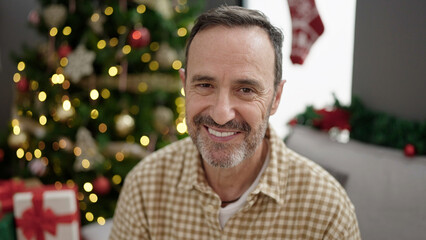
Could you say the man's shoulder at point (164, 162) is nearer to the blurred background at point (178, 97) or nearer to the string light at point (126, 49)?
the blurred background at point (178, 97)

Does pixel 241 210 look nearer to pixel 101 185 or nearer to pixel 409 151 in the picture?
pixel 409 151

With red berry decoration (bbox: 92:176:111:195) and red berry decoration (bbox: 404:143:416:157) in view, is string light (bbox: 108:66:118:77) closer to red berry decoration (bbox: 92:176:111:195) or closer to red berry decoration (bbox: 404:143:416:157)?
red berry decoration (bbox: 92:176:111:195)

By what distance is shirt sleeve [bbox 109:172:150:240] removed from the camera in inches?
48.3

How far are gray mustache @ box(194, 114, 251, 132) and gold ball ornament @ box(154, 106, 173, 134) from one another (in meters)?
1.16

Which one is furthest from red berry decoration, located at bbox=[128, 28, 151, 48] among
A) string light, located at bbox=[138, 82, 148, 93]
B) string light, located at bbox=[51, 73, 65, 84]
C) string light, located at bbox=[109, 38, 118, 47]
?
string light, located at bbox=[51, 73, 65, 84]

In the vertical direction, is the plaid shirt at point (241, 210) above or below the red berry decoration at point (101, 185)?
above

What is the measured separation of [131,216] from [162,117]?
1017 millimetres

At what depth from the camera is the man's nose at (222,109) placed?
998 mm

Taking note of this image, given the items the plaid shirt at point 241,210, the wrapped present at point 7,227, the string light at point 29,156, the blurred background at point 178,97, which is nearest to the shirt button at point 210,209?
the plaid shirt at point 241,210

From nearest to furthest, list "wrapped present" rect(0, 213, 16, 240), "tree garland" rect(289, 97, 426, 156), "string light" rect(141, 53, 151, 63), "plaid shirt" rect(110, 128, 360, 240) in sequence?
"plaid shirt" rect(110, 128, 360, 240) → "wrapped present" rect(0, 213, 16, 240) → "tree garland" rect(289, 97, 426, 156) → "string light" rect(141, 53, 151, 63)

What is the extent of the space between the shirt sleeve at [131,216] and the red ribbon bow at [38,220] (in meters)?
0.27

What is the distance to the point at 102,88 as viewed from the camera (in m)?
2.15

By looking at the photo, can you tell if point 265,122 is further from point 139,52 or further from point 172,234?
point 139,52

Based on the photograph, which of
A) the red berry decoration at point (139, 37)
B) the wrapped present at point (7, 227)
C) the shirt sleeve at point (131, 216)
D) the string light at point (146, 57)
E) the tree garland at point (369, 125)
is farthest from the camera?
the string light at point (146, 57)
